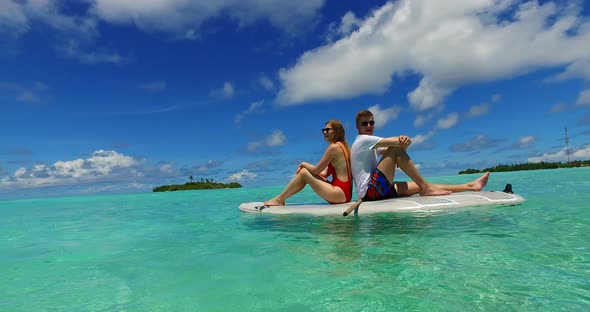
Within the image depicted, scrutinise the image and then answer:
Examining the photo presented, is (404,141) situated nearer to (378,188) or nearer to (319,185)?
(378,188)

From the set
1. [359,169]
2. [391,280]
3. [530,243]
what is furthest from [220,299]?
[359,169]

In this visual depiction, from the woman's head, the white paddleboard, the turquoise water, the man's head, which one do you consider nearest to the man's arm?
the man's head

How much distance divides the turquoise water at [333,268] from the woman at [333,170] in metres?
1.38

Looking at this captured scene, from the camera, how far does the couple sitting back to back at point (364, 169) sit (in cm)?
704

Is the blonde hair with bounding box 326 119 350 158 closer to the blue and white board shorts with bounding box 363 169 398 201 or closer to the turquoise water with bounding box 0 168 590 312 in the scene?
the blue and white board shorts with bounding box 363 169 398 201

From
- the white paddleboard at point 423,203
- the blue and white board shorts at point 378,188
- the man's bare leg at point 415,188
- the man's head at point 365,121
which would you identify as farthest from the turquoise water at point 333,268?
the man's head at point 365,121

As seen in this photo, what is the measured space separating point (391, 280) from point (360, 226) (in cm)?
290

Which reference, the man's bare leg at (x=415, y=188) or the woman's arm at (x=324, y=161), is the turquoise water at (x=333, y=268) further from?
the man's bare leg at (x=415, y=188)

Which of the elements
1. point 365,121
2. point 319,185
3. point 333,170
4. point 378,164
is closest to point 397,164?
point 378,164

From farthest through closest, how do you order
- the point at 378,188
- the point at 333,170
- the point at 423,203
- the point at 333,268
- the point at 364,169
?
the point at 333,170 < the point at 378,188 < the point at 364,169 < the point at 423,203 < the point at 333,268

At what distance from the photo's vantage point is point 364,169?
7258 mm

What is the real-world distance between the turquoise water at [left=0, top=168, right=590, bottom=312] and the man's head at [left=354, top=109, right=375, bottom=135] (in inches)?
73.6

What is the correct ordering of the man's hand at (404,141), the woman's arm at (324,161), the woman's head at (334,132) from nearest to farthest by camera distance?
the man's hand at (404,141)
the woman's arm at (324,161)
the woman's head at (334,132)

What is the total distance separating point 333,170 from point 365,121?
4.19ft
